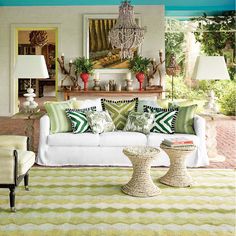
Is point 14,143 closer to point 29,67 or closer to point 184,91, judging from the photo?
point 29,67

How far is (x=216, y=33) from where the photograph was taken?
10.9 metres

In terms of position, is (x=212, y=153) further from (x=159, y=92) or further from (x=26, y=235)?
(x=159, y=92)

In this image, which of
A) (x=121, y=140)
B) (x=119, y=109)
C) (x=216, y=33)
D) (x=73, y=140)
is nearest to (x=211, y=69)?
(x=119, y=109)

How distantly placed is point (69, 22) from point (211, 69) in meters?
5.08

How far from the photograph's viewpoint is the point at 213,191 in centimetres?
396

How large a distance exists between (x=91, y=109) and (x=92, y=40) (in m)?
4.54

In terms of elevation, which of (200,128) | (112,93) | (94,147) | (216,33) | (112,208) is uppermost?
(216,33)

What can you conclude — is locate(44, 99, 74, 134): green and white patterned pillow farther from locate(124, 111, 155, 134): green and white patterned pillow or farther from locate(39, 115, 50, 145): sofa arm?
locate(124, 111, 155, 134): green and white patterned pillow

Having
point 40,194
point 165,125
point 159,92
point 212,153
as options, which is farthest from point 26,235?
point 159,92

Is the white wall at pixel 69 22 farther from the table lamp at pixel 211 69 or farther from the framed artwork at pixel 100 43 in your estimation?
the table lamp at pixel 211 69

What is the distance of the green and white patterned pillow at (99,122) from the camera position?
198 inches

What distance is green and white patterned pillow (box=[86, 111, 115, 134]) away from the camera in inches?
→ 198

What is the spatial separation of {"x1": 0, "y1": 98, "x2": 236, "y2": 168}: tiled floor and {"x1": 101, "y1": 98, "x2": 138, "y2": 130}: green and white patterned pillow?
3.97ft

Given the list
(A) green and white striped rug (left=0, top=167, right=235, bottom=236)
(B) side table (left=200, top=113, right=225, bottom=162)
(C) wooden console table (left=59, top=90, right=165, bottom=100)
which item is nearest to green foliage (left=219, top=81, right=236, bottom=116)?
(C) wooden console table (left=59, top=90, right=165, bottom=100)
